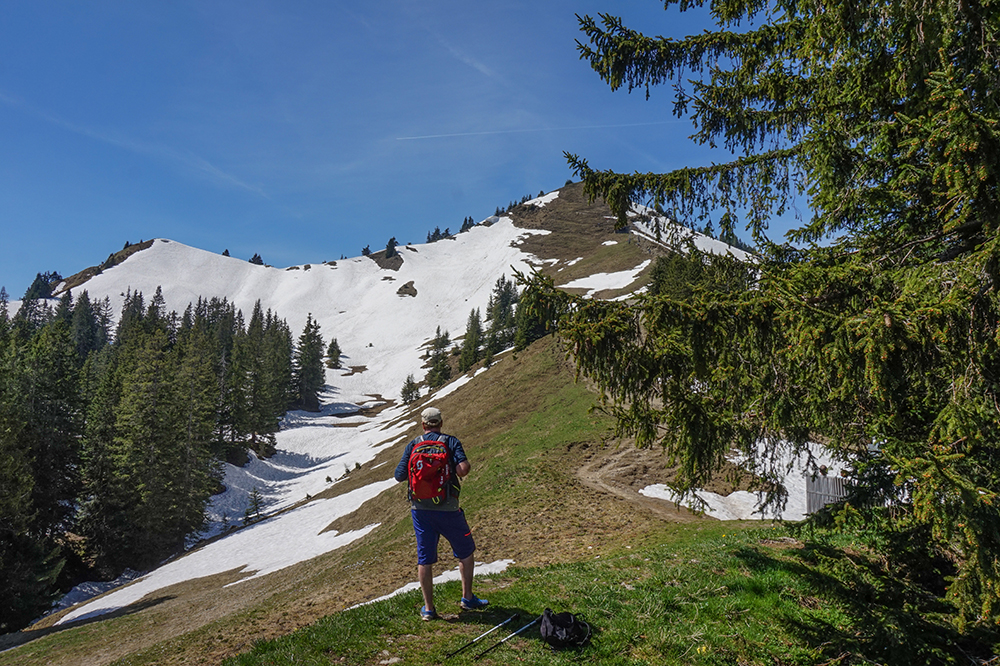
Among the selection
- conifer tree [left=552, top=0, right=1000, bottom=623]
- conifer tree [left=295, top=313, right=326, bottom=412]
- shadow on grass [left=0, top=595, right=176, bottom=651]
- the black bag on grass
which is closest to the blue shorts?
the black bag on grass

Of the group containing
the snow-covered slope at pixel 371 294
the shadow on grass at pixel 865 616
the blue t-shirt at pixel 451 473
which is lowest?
the shadow on grass at pixel 865 616

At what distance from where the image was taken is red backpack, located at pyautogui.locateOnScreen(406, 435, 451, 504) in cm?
625

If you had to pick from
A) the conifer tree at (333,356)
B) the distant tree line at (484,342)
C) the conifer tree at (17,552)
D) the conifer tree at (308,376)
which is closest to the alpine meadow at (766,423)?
the conifer tree at (17,552)

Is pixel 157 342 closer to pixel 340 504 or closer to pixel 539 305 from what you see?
pixel 340 504

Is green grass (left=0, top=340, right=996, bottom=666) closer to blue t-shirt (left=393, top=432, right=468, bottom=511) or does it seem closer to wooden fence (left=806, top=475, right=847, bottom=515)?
blue t-shirt (left=393, top=432, right=468, bottom=511)

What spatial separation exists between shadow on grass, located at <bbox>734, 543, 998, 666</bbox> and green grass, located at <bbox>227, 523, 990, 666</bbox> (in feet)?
0.06

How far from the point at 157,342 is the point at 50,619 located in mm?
23855

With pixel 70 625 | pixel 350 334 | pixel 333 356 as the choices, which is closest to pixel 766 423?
pixel 70 625

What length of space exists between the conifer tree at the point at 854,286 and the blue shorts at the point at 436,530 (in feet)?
8.50

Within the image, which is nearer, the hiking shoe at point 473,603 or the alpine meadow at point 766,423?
the alpine meadow at point 766,423

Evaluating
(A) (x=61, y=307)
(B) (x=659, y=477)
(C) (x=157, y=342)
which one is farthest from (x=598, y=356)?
(A) (x=61, y=307)

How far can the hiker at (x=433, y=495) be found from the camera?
627 cm

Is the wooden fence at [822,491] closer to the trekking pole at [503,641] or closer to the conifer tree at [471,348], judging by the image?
the trekking pole at [503,641]

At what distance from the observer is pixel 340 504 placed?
31.6 metres
